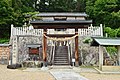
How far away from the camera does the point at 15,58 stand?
20.7 meters

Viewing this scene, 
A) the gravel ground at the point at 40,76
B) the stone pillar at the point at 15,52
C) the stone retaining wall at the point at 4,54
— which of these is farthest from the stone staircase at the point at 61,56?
the gravel ground at the point at 40,76

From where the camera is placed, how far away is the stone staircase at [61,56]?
65.4 feet

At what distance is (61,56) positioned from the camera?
21.1m

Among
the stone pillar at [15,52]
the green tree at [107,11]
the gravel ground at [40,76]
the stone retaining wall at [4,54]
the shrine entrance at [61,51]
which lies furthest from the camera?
the green tree at [107,11]

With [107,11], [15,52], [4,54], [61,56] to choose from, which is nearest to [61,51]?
[61,56]

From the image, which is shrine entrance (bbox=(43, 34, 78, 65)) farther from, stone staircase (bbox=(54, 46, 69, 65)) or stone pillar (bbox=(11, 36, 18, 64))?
stone pillar (bbox=(11, 36, 18, 64))

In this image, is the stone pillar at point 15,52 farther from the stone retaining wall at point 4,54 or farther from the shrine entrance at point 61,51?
the shrine entrance at point 61,51

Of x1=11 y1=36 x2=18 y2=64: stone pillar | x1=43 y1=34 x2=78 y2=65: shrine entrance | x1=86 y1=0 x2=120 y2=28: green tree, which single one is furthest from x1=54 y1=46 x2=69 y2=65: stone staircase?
x1=86 y1=0 x2=120 y2=28: green tree

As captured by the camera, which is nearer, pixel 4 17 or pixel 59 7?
pixel 4 17

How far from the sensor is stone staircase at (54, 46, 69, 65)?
65.4 ft

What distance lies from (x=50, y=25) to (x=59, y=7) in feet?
77.5

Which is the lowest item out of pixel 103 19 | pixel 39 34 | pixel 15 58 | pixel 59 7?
pixel 15 58

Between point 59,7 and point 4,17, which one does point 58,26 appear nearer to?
point 4,17

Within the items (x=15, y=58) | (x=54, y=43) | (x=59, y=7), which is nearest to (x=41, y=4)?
(x=59, y=7)
